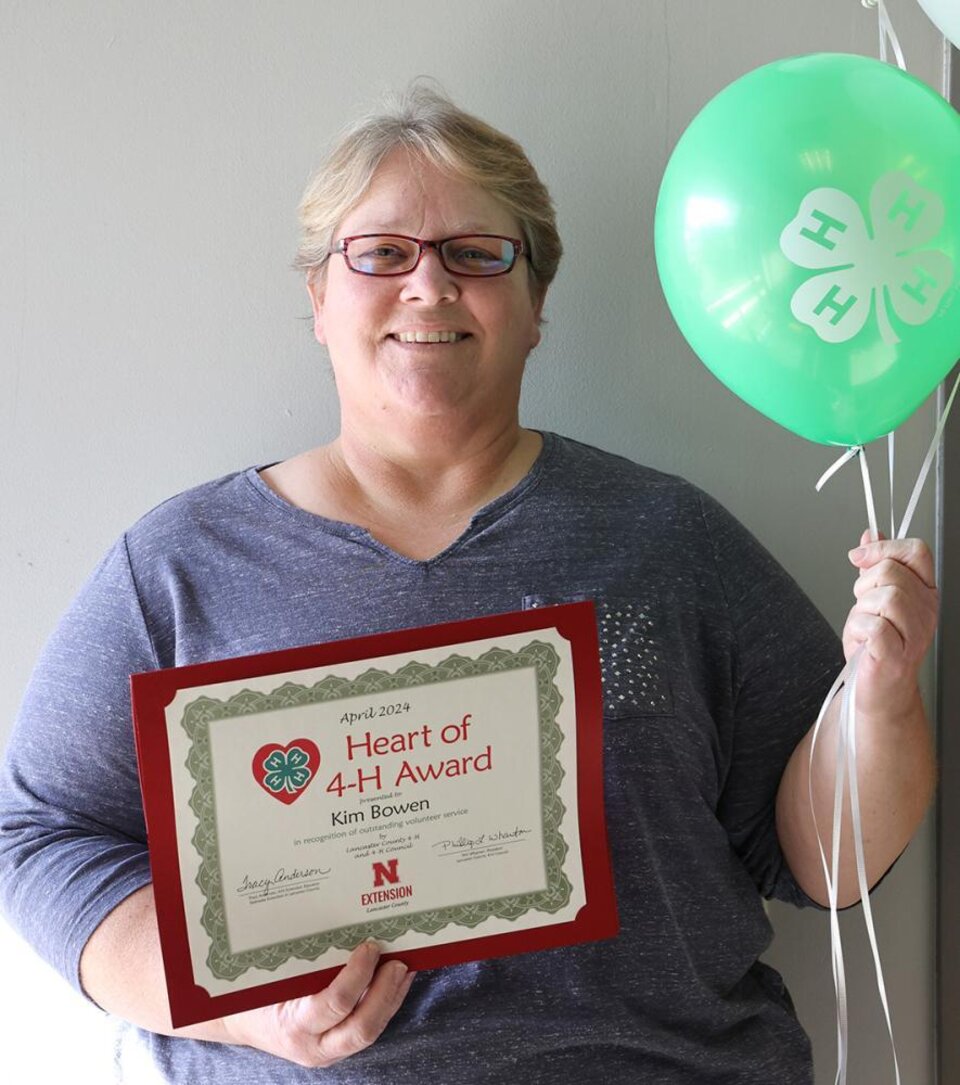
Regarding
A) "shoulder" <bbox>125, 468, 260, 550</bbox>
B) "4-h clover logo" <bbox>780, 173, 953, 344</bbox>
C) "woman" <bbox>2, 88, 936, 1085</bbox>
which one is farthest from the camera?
"shoulder" <bbox>125, 468, 260, 550</bbox>

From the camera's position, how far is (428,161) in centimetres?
140

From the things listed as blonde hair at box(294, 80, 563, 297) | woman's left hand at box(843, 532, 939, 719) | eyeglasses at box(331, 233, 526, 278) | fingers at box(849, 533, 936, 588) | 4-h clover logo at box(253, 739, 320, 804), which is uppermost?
blonde hair at box(294, 80, 563, 297)

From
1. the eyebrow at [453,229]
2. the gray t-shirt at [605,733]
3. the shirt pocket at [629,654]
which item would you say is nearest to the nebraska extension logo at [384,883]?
the gray t-shirt at [605,733]

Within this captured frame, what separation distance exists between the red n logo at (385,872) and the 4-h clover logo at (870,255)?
0.61 m

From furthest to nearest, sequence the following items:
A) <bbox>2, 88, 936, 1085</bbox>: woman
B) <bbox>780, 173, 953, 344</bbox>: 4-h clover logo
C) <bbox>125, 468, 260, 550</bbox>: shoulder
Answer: <bbox>125, 468, 260, 550</bbox>: shoulder, <bbox>2, 88, 936, 1085</bbox>: woman, <bbox>780, 173, 953, 344</bbox>: 4-h clover logo

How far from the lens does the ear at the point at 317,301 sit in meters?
1.47

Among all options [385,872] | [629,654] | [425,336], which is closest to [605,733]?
[629,654]

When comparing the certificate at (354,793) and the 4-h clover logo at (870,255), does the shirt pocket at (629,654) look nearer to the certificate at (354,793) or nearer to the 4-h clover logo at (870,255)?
the certificate at (354,793)

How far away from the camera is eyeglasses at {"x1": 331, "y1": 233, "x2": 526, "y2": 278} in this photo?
1.38 metres

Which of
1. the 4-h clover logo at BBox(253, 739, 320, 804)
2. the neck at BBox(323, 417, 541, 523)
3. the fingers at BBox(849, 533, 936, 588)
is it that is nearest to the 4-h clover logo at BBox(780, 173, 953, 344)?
the fingers at BBox(849, 533, 936, 588)

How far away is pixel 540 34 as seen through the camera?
1.64 m
